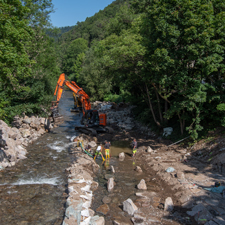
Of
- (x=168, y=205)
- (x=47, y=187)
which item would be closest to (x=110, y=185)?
(x=168, y=205)

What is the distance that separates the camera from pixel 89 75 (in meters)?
42.9

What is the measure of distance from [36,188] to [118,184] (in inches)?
168

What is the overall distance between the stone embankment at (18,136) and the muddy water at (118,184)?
229 inches

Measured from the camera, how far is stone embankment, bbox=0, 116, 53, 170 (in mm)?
13648

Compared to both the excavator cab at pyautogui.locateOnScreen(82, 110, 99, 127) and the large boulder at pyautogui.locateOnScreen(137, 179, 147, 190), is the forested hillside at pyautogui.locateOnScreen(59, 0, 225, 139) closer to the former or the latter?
the large boulder at pyautogui.locateOnScreen(137, 179, 147, 190)

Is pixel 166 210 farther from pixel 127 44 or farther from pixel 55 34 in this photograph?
pixel 55 34

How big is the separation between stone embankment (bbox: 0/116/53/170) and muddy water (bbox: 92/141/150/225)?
5.81 meters

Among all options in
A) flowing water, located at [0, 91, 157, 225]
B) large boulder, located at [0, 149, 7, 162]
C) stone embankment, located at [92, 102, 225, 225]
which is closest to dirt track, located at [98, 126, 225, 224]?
stone embankment, located at [92, 102, 225, 225]

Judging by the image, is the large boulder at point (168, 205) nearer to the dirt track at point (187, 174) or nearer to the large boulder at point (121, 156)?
the dirt track at point (187, 174)

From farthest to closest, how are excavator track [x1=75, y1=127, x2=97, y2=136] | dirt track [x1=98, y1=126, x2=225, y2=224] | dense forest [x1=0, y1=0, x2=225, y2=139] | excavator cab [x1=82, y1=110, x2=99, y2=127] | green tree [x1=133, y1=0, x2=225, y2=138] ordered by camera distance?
1. excavator cab [x1=82, y1=110, x2=99, y2=127]
2. excavator track [x1=75, y1=127, x2=97, y2=136]
3. green tree [x1=133, y1=0, x2=225, y2=138]
4. dense forest [x1=0, y1=0, x2=225, y2=139]
5. dirt track [x1=98, y1=126, x2=225, y2=224]

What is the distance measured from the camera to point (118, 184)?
1136 centimetres

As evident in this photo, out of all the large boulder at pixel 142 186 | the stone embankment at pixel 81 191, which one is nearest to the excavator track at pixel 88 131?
the stone embankment at pixel 81 191

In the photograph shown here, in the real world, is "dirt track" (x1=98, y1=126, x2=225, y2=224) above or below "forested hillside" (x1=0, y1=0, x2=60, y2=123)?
below

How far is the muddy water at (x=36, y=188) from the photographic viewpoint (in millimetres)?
8472
